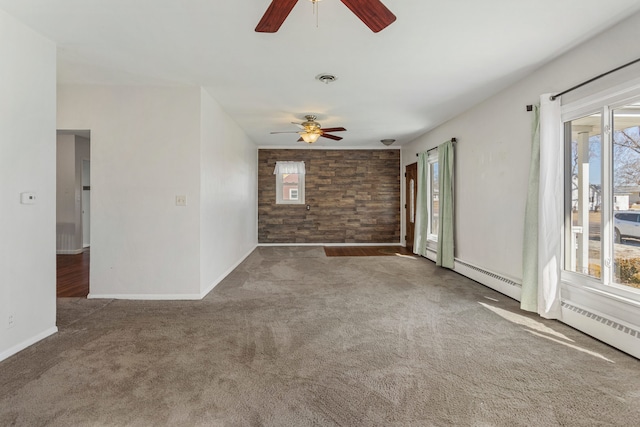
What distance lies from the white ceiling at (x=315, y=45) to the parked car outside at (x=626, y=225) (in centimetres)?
151

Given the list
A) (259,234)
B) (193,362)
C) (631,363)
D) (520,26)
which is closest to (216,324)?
(193,362)

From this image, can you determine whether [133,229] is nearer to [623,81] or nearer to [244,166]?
[244,166]

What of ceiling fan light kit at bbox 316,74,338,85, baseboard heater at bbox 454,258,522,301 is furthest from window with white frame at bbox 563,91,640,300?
ceiling fan light kit at bbox 316,74,338,85

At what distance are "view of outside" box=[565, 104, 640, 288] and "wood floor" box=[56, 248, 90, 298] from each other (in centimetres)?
547

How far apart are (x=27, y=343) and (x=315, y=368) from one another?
7.60ft

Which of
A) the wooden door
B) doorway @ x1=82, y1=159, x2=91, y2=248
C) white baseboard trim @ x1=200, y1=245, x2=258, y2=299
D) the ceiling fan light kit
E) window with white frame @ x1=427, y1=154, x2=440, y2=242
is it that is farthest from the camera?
the wooden door

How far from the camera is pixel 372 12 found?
74.0 inches

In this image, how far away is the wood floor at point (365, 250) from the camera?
7211mm

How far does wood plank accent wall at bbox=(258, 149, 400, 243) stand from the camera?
8461 millimetres

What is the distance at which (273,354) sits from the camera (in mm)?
2420

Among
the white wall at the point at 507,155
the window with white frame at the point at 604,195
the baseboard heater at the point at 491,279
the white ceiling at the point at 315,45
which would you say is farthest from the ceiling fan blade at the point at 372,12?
the baseboard heater at the point at 491,279

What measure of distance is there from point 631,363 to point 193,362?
10.2 ft

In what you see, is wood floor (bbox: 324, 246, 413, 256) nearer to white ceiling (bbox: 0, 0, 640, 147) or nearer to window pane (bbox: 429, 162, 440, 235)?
window pane (bbox: 429, 162, 440, 235)

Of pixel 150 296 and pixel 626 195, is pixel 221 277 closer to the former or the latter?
pixel 150 296
